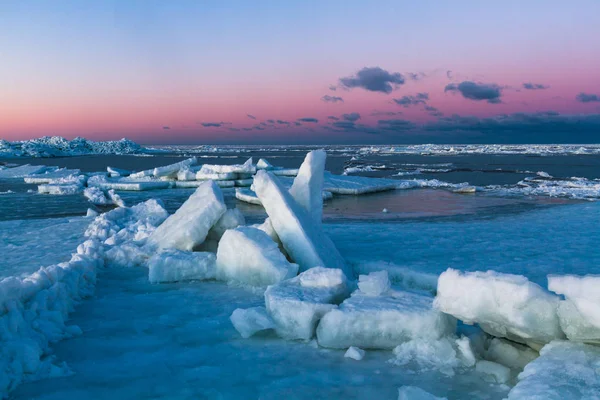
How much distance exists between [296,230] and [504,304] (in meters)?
2.82

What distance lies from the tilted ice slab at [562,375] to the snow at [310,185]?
366 centimetres

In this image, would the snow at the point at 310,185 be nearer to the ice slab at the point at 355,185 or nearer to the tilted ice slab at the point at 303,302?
the tilted ice slab at the point at 303,302

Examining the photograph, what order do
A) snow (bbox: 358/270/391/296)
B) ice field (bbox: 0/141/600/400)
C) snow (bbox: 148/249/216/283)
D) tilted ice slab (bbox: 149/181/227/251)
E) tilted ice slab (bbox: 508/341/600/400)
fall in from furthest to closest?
tilted ice slab (bbox: 149/181/227/251), snow (bbox: 148/249/216/283), snow (bbox: 358/270/391/296), ice field (bbox: 0/141/600/400), tilted ice slab (bbox: 508/341/600/400)

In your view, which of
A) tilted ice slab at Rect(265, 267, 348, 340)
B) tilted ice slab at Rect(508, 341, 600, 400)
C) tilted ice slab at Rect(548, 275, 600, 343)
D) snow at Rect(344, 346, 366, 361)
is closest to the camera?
tilted ice slab at Rect(508, 341, 600, 400)

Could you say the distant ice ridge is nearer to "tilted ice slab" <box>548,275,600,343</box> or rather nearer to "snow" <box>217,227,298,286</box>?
"snow" <box>217,227,298,286</box>

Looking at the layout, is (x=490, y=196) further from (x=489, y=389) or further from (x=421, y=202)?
(x=489, y=389)

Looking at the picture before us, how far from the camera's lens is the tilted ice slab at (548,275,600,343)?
2.67m

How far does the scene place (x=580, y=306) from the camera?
2723 mm

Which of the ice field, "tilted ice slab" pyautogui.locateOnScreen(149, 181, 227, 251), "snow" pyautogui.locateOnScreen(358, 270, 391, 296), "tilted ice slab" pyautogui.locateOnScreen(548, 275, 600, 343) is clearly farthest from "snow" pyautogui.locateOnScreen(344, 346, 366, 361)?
"tilted ice slab" pyautogui.locateOnScreen(149, 181, 227, 251)

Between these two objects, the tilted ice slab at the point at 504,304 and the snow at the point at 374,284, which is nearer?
the tilted ice slab at the point at 504,304

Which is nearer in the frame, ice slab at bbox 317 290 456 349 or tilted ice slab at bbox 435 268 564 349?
tilted ice slab at bbox 435 268 564 349

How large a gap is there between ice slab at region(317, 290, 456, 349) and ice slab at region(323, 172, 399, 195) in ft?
45.4

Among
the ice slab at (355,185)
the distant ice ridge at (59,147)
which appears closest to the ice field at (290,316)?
the ice slab at (355,185)

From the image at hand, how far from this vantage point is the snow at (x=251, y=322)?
3637 millimetres
